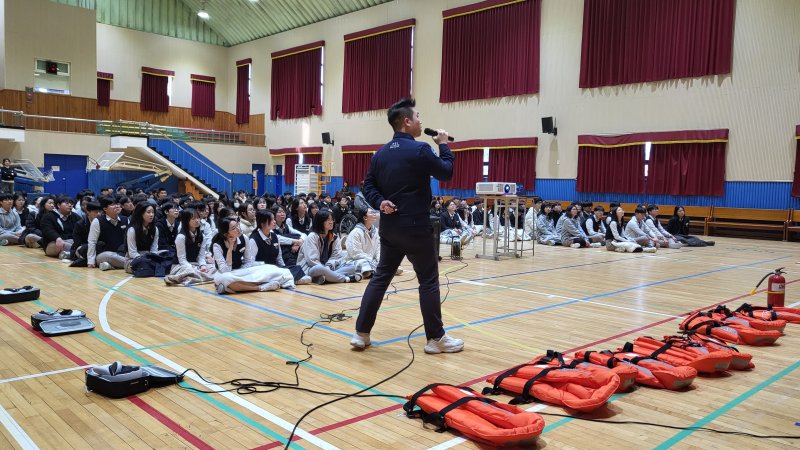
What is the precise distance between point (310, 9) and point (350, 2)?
2.33 meters

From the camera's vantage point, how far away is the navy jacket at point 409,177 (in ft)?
13.6

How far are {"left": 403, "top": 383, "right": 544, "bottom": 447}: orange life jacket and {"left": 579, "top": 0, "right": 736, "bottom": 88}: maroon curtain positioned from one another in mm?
16488

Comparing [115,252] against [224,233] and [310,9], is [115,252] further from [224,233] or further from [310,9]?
[310,9]

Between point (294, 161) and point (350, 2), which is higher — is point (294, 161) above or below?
below

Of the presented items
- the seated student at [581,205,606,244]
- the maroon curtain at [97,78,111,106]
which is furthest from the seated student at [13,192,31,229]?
the maroon curtain at [97,78,111,106]

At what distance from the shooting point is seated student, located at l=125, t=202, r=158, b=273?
813 cm

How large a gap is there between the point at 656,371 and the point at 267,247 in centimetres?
522

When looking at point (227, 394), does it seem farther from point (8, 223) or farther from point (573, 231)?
point (573, 231)

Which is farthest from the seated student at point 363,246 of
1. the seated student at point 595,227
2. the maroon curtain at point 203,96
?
the maroon curtain at point 203,96

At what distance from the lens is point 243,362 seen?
4102 millimetres

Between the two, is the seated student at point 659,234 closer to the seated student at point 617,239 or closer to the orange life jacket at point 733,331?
the seated student at point 617,239

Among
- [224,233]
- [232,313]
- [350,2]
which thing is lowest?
[232,313]

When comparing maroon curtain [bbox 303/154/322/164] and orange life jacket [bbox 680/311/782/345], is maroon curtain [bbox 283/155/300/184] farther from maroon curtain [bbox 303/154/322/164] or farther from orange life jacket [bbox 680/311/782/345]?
orange life jacket [bbox 680/311/782/345]

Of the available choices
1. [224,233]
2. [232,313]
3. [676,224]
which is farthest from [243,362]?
[676,224]
